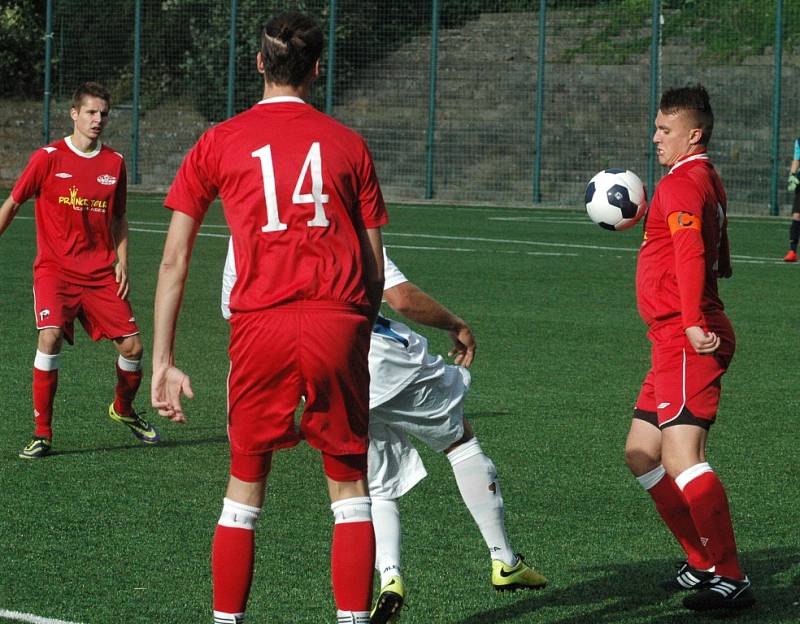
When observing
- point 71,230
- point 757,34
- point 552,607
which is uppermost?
point 757,34

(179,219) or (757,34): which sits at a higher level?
(757,34)

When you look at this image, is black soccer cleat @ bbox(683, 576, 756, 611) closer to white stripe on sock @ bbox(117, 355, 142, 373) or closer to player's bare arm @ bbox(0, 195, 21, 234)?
white stripe on sock @ bbox(117, 355, 142, 373)

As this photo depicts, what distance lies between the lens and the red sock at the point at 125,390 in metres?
7.67

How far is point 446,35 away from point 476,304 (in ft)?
66.1

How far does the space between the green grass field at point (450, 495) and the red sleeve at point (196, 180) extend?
147 cm

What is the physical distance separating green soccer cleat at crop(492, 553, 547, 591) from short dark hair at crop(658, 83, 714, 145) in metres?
1.60

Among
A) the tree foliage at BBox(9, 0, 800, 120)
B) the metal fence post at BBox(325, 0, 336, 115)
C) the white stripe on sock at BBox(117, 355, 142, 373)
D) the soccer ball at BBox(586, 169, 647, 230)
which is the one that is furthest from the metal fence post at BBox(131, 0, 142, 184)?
the soccer ball at BBox(586, 169, 647, 230)

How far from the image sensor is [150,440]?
756 centimetres

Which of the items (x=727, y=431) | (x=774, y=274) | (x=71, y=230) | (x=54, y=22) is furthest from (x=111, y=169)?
(x=54, y=22)

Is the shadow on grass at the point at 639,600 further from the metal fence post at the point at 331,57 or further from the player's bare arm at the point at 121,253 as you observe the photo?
the metal fence post at the point at 331,57

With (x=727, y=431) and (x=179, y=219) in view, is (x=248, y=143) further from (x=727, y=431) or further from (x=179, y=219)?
(x=727, y=431)

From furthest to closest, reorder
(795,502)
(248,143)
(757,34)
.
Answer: (757,34) → (795,502) → (248,143)

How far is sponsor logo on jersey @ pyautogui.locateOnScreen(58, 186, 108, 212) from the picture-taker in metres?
7.77

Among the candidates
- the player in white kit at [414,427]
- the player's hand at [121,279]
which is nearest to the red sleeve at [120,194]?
the player's hand at [121,279]
